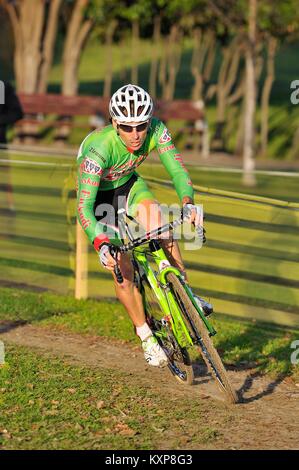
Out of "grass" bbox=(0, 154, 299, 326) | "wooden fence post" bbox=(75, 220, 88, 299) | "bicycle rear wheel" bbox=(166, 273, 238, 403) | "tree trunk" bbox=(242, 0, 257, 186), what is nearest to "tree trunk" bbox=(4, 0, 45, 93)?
"tree trunk" bbox=(242, 0, 257, 186)

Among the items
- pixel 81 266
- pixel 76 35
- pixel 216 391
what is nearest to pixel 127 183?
pixel 216 391

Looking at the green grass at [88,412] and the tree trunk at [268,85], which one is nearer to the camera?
the green grass at [88,412]

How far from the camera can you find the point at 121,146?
329 inches

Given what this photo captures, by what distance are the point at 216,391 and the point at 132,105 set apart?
2230 mm

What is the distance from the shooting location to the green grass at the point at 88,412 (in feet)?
A: 22.6

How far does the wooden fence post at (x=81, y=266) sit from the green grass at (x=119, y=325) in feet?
0.42

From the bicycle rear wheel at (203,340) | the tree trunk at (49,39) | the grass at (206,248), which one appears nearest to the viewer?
the bicycle rear wheel at (203,340)

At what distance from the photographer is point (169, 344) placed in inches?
328

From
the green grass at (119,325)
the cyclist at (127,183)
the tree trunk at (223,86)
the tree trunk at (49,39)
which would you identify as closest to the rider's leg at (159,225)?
the cyclist at (127,183)

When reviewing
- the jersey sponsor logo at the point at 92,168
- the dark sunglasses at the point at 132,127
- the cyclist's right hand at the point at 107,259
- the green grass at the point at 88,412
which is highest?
the dark sunglasses at the point at 132,127

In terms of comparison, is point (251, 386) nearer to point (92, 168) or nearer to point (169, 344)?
point (169, 344)

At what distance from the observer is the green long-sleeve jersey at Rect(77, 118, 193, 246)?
8.03 meters

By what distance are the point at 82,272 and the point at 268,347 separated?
2509 millimetres

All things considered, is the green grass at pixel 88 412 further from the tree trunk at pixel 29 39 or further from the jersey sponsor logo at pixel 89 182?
the tree trunk at pixel 29 39
